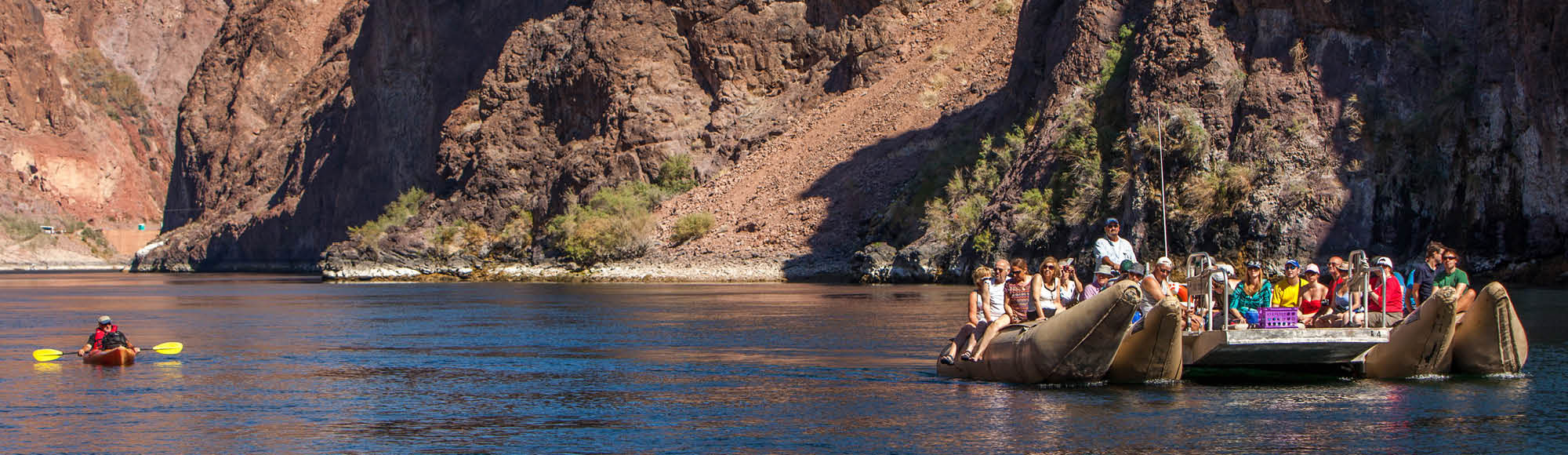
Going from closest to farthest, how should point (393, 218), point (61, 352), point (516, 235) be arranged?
point (61, 352) < point (516, 235) < point (393, 218)

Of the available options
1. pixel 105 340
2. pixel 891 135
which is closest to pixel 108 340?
pixel 105 340

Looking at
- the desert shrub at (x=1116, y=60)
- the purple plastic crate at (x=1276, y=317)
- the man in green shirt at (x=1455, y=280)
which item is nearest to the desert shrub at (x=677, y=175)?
the desert shrub at (x=1116, y=60)

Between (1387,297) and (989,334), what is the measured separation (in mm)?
5330

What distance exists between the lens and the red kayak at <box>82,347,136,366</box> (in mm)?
27797

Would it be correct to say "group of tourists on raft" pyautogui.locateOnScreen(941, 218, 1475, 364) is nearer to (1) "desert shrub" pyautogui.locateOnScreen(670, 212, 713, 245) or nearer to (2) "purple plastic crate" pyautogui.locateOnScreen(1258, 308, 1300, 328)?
(2) "purple plastic crate" pyautogui.locateOnScreen(1258, 308, 1300, 328)

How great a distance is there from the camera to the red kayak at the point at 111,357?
91.2 feet

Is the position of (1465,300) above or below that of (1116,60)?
below

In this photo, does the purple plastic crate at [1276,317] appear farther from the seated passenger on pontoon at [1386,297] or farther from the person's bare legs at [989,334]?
the person's bare legs at [989,334]

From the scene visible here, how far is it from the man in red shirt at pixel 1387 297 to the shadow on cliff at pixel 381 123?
296 ft

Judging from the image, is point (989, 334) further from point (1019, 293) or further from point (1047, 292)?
point (1047, 292)

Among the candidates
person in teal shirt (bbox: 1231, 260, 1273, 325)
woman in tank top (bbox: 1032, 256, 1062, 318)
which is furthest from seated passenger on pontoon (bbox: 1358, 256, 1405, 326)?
woman in tank top (bbox: 1032, 256, 1062, 318)

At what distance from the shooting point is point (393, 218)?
11188cm

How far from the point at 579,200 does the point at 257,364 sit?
229 ft

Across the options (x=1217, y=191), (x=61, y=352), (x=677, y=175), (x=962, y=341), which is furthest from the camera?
(x=677, y=175)
